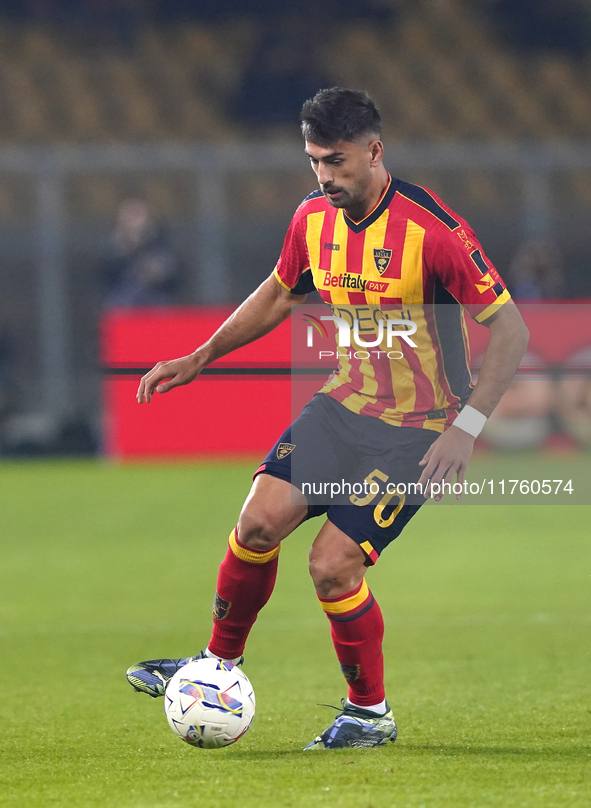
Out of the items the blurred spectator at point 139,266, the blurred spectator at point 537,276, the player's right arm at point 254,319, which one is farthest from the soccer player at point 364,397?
the blurred spectator at point 139,266

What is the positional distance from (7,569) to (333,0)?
44.1 feet

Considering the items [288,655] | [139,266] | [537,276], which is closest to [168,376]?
[288,655]

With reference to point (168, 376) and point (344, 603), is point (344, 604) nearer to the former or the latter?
point (344, 603)

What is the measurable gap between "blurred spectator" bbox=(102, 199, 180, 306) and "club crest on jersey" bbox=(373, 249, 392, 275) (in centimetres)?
784

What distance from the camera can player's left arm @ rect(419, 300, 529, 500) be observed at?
3.54m

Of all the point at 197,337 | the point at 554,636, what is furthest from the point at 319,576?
the point at 197,337

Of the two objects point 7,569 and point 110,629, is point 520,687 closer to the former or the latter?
point 110,629

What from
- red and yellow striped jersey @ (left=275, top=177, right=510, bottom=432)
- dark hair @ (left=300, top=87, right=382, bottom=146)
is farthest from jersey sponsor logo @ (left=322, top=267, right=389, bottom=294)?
dark hair @ (left=300, top=87, right=382, bottom=146)

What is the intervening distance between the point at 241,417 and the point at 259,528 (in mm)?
7122

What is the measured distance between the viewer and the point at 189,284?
471 inches

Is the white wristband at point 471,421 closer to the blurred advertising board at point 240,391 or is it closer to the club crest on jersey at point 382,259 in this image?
the club crest on jersey at point 382,259

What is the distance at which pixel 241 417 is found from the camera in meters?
10.8

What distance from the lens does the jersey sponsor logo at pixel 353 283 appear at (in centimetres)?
376

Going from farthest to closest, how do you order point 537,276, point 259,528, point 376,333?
point 537,276, point 376,333, point 259,528
